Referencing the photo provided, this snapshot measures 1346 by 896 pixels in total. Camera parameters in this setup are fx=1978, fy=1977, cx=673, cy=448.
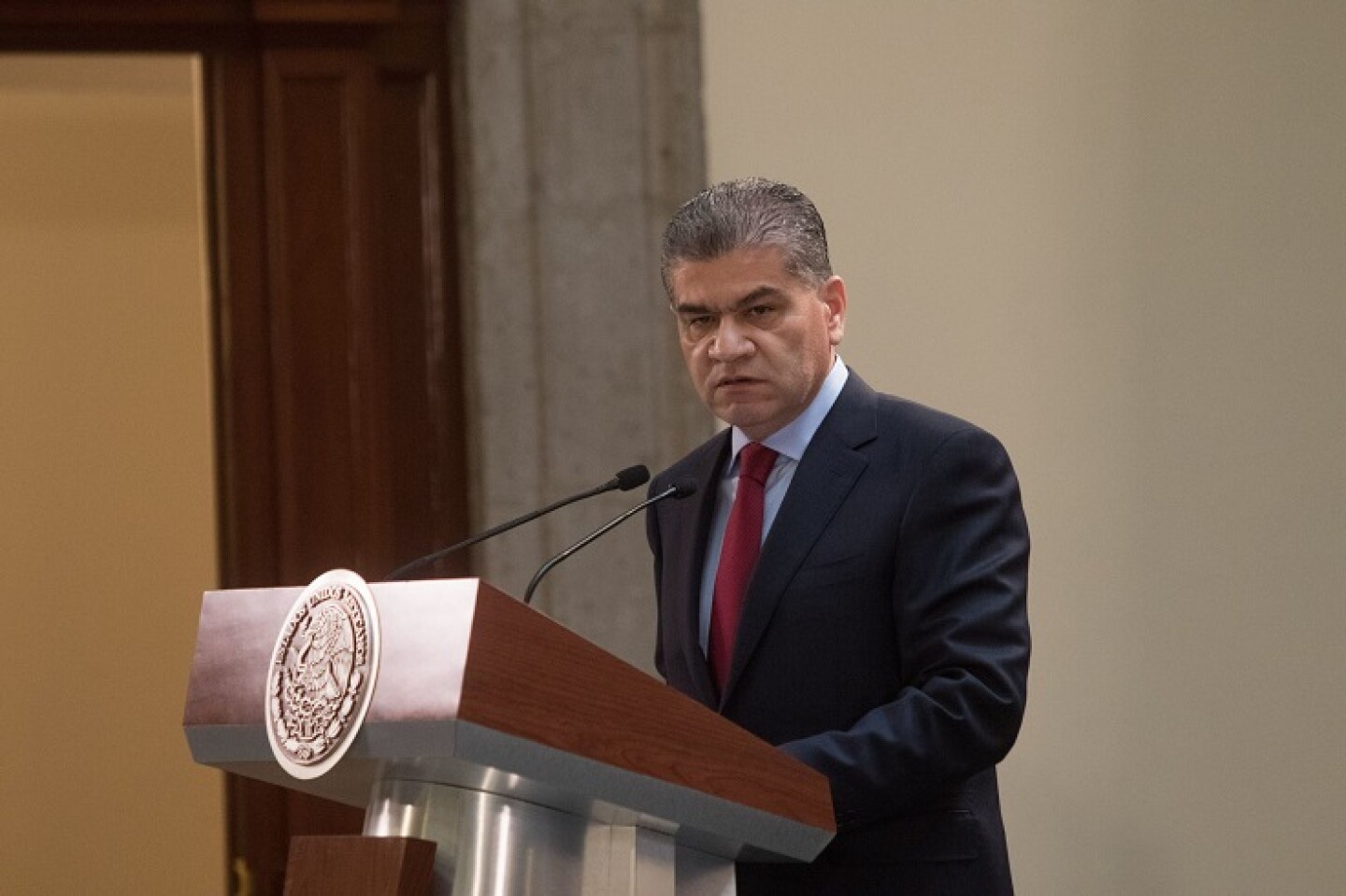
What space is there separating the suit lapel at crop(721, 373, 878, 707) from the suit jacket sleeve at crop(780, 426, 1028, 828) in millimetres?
101

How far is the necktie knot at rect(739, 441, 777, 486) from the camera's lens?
2635 millimetres

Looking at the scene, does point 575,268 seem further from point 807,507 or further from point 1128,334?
point 807,507

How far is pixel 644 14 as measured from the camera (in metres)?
4.46

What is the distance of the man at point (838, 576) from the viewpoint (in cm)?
231

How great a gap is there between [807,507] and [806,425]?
0.57 ft

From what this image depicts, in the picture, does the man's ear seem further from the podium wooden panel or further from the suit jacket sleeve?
the podium wooden panel

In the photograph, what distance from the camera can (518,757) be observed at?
1.76 meters

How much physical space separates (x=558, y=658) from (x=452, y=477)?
107 inches

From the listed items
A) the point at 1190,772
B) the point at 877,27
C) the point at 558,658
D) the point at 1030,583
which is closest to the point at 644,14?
the point at 877,27

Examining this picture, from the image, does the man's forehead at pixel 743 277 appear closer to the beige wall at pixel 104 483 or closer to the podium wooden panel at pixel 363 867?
the podium wooden panel at pixel 363 867

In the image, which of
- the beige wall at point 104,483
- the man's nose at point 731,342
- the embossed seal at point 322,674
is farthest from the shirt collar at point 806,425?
the beige wall at point 104,483

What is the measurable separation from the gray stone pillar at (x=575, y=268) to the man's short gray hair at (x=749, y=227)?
1758 millimetres

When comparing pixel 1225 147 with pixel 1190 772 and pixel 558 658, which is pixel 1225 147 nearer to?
pixel 1190 772

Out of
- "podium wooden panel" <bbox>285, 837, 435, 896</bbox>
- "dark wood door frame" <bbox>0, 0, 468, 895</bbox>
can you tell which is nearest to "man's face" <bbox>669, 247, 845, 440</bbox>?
"podium wooden panel" <bbox>285, 837, 435, 896</bbox>
